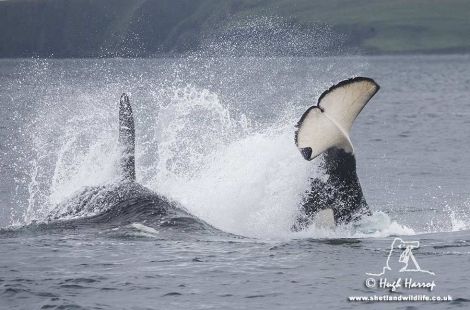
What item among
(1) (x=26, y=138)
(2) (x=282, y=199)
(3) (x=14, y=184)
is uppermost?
(1) (x=26, y=138)

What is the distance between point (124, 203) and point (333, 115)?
3987mm

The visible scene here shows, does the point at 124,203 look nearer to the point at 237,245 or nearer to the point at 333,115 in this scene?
the point at 237,245

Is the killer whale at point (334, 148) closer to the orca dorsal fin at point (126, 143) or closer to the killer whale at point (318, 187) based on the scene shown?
the killer whale at point (318, 187)

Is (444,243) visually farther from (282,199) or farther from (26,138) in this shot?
(26,138)

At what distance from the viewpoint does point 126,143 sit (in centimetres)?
1816

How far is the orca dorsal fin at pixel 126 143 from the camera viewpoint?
701 inches

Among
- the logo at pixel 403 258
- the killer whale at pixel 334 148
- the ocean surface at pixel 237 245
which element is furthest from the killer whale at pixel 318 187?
the logo at pixel 403 258

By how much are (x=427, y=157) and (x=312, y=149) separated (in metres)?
21.7

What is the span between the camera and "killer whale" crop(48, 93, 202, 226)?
16.2 m

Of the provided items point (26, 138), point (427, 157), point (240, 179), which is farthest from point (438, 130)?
point (240, 179)

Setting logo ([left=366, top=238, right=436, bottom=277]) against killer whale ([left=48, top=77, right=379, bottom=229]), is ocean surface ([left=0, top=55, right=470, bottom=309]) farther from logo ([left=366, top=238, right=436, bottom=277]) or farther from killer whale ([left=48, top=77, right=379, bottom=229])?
killer whale ([left=48, top=77, right=379, bottom=229])

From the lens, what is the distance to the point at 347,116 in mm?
14305

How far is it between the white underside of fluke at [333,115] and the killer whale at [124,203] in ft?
9.18

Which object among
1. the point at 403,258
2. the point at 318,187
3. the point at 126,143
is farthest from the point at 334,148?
the point at 126,143
